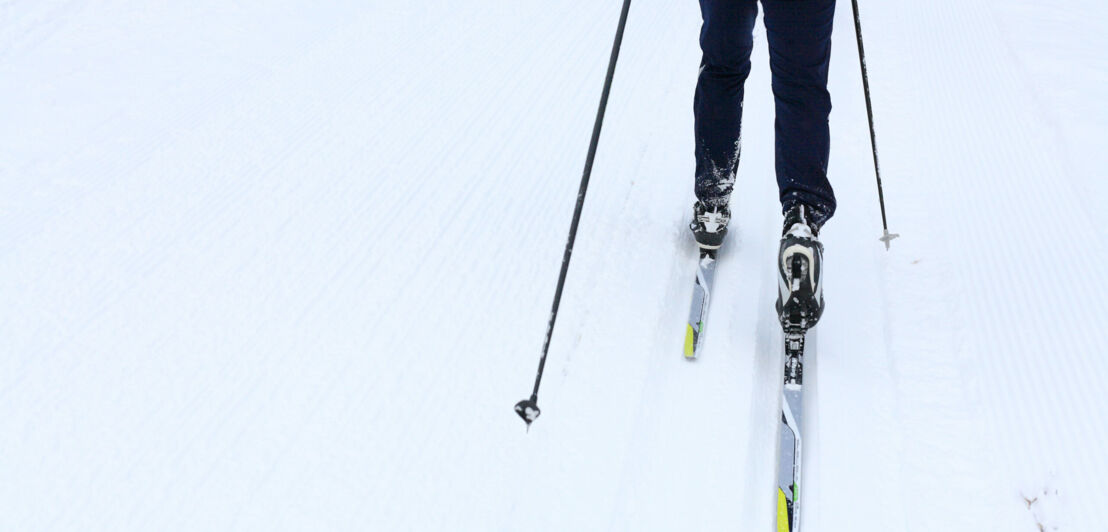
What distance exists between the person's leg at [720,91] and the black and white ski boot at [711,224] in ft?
0.06

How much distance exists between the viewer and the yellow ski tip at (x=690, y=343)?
1.87 m

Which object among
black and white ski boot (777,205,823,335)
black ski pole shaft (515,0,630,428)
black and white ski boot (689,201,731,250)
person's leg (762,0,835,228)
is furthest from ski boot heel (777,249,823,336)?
black ski pole shaft (515,0,630,428)

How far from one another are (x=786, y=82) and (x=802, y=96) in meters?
0.05

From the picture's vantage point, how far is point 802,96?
71.3 inches

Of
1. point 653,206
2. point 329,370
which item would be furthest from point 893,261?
point 329,370

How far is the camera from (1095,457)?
1.61 m

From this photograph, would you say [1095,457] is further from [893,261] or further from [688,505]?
[688,505]

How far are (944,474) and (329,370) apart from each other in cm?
137

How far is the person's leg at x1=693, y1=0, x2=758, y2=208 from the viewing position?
1838 millimetres

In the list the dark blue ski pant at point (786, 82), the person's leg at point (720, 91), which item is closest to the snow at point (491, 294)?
the person's leg at point (720, 91)

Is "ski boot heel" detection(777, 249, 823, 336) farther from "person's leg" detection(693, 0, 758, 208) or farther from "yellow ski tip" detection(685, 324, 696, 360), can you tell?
"person's leg" detection(693, 0, 758, 208)

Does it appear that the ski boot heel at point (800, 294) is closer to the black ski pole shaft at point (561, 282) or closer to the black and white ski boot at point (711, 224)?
the black and white ski boot at point (711, 224)

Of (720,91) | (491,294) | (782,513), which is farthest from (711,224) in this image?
(782,513)

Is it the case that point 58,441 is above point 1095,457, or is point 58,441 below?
below
